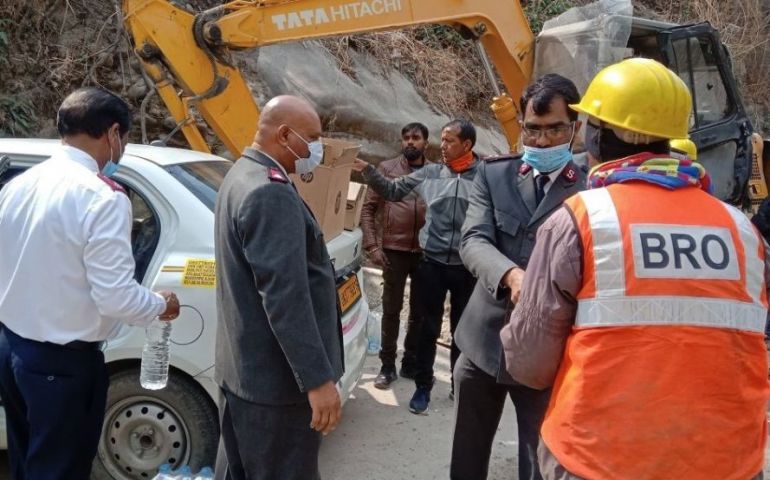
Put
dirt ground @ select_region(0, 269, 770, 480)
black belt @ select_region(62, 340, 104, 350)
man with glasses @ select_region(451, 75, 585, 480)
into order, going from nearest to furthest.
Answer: black belt @ select_region(62, 340, 104, 350), man with glasses @ select_region(451, 75, 585, 480), dirt ground @ select_region(0, 269, 770, 480)

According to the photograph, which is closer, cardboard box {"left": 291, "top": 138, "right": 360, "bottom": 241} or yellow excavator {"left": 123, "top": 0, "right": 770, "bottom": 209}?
cardboard box {"left": 291, "top": 138, "right": 360, "bottom": 241}

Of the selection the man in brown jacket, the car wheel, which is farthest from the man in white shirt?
the man in brown jacket

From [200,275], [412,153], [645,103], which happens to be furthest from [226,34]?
[645,103]

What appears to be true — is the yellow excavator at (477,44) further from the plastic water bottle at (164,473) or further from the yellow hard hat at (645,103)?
the yellow hard hat at (645,103)

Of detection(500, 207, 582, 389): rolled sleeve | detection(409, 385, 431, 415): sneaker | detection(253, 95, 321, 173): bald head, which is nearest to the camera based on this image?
detection(500, 207, 582, 389): rolled sleeve

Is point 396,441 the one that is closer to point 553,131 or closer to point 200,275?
point 200,275

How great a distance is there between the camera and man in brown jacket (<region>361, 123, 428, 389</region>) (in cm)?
492

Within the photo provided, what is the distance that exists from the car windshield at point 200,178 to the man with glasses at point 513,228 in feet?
4.42

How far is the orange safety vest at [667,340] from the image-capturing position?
5.22 feet

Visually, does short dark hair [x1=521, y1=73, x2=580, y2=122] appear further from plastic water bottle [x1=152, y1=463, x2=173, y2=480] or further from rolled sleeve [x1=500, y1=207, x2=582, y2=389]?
plastic water bottle [x1=152, y1=463, x2=173, y2=480]

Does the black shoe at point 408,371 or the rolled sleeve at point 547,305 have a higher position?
the rolled sleeve at point 547,305

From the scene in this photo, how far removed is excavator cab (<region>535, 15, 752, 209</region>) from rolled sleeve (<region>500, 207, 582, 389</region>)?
4.22m

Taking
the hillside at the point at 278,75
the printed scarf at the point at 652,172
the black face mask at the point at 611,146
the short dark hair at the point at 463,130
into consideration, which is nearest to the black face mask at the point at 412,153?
the short dark hair at the point at 463,130

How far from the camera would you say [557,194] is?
103 inches
